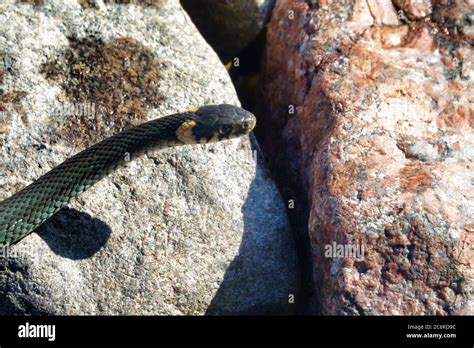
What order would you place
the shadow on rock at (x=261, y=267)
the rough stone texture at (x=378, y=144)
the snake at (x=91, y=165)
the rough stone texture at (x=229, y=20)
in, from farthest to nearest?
the rough stone texture at (x=229, y=20), the shadow on rock at (x=261, y=267), the snake at (x=91, y=165), the rough stone texture at (x=378, y=144)

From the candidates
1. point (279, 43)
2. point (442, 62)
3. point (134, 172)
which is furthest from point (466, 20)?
point (134, 172)

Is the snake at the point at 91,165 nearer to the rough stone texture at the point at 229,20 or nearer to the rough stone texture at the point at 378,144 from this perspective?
the rough stone texture at the point at 378,144

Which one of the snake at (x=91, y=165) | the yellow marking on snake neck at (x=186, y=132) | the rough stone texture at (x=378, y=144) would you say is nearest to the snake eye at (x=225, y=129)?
the snake at (x=91, y=165)

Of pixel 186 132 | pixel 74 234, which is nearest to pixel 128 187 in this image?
pixel 74 234

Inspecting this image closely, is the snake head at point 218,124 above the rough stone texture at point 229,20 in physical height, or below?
below

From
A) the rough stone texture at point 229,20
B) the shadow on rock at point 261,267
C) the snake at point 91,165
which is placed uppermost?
the rough stone texture at point 229,20

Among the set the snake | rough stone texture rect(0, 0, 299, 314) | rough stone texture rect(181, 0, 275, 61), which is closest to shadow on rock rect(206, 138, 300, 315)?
rough stone texture rect(0, 0, 299, 314)

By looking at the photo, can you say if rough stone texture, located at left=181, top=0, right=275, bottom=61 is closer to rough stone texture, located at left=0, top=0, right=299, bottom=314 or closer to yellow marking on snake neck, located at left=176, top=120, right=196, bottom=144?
rough stone texture, located at left=0, top=0, right=299, bottom=314
